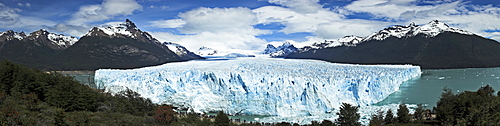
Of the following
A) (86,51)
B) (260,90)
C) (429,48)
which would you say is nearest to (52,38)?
(86,51)

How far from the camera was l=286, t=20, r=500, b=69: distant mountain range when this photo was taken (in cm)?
7850

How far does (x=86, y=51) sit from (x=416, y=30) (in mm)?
103355

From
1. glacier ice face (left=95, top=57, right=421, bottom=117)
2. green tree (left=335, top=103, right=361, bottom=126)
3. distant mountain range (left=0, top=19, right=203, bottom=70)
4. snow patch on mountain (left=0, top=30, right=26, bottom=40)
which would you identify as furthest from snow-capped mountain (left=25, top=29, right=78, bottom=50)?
green tree (left=335, top=103, right=361, bottom=126)

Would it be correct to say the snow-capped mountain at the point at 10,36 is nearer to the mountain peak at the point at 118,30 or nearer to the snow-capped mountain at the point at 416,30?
the mountain peak at the point at 118,30

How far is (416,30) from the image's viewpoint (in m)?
104

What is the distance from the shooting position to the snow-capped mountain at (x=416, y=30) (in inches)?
3824

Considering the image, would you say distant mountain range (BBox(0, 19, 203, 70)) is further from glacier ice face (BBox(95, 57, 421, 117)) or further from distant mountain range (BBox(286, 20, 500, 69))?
distant mountain range (BBox(286, 20, 500, 69))

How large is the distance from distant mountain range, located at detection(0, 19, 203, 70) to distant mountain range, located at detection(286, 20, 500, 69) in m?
63.3

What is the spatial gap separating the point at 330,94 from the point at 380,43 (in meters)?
96.9

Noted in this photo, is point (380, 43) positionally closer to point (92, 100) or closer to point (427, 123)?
point (427, 123)

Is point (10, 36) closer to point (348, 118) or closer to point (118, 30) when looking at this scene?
point (118, 30)

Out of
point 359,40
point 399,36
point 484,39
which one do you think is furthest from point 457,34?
point 359,40

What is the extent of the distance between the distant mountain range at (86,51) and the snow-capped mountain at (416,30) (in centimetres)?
7888

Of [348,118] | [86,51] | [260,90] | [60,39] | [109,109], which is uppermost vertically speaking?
[60,39]
